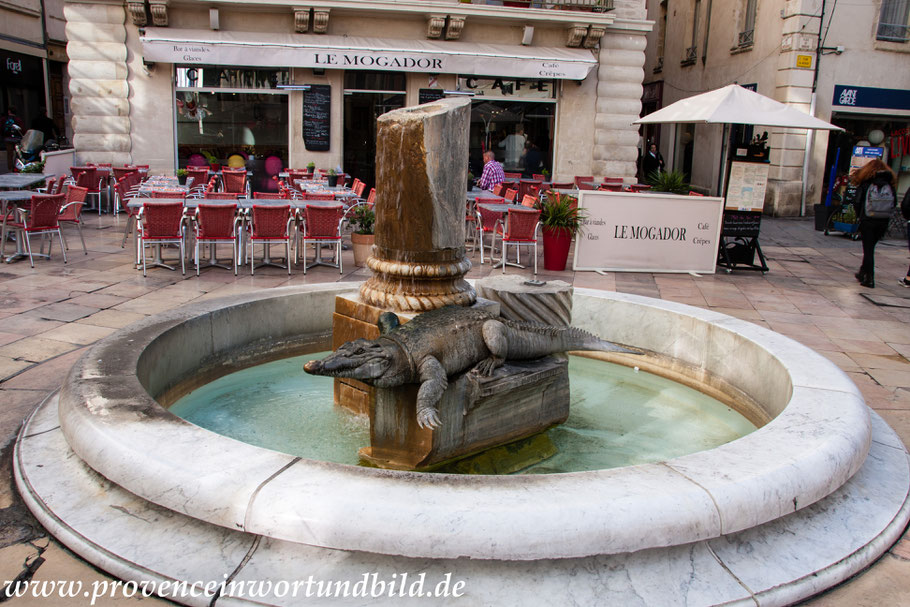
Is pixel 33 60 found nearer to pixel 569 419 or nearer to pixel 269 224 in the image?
pixel 269 224

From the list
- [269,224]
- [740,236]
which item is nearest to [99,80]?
[269,224]

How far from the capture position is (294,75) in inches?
665

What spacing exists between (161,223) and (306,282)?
1911mm

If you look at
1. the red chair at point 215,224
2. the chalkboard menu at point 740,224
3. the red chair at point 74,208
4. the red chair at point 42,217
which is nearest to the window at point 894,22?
the chalkboard menu at point 740,224

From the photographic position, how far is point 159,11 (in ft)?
51.3

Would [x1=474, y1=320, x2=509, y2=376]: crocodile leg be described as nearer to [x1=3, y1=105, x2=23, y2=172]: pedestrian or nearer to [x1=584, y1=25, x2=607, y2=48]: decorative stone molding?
[x1=584, y1=25, x2=607, y2=48]: decorative stone molding

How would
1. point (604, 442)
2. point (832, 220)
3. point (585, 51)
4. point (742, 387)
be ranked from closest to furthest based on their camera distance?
point (604, 442) → point (742, 387) → point (832, 220) → point (585, 51)

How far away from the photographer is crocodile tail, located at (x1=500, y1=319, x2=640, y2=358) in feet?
13.8

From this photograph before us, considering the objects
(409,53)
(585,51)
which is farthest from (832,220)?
(409,53)

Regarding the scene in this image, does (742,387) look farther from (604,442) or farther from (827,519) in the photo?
(827,519)

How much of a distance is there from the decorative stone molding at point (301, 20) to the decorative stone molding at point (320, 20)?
0.15 metres

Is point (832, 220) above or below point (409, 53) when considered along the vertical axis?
below

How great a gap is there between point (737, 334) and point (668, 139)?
23508 mm

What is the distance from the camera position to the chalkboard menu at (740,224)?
10805 mm
